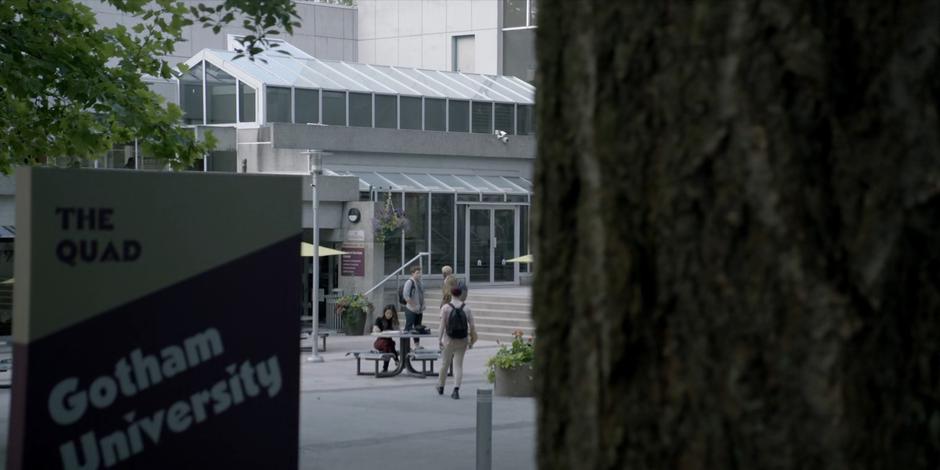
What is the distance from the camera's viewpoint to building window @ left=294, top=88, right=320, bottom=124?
35.0 metres

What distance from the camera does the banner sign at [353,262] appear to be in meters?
32.9

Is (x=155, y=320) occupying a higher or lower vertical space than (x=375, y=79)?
lower

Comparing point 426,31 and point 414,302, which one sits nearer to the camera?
point 414,302

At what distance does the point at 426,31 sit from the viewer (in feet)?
170

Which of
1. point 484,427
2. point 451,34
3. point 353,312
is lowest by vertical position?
point 484,427

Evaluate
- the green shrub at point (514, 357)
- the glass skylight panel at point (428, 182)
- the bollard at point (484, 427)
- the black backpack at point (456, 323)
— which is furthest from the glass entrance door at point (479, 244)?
the bollard at point (484, 427)

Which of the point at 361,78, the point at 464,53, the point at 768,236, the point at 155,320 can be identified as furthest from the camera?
the point at 464,53

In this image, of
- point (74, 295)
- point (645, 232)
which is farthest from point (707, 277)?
point (74, 295)

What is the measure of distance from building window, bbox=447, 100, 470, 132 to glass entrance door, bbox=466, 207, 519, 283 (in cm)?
307

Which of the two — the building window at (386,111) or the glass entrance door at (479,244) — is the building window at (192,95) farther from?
the glass entrance door at (479,244)

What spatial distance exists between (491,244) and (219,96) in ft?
27.4

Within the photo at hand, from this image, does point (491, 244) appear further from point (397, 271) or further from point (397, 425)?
point (397, 425)

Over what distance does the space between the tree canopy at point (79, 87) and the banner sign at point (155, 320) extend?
793 centimetres

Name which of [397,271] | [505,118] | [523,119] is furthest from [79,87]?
[523,119]
